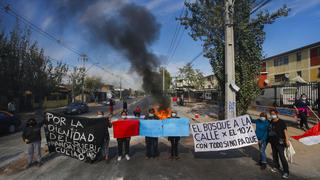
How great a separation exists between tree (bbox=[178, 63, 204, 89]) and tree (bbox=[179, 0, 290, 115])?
3931cm

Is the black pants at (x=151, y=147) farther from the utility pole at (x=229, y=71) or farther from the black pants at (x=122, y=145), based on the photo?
the utility pole at (x=229, y=71)

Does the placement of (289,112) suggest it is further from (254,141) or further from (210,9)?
(254,141)

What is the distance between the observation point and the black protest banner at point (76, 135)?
391 inches

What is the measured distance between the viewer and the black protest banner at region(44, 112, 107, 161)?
9938 millimetres

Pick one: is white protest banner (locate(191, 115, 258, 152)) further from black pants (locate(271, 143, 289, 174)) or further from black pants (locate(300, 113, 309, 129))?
black pants (locate(300, 113, 309, 129))

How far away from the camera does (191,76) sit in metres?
61.2

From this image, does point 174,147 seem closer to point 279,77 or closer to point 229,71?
point 229,71

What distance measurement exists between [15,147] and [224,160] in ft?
28.4

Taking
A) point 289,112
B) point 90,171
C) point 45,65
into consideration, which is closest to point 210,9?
point 289,112

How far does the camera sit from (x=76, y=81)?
210ft

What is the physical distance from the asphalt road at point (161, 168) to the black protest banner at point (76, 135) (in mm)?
342

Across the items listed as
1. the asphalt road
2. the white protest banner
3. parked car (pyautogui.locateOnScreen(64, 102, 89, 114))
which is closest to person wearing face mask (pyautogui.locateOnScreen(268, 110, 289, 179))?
the asphalt road

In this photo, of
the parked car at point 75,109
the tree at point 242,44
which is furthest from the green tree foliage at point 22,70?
the tree at point 242,44

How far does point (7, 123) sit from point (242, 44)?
14457 millimetres
